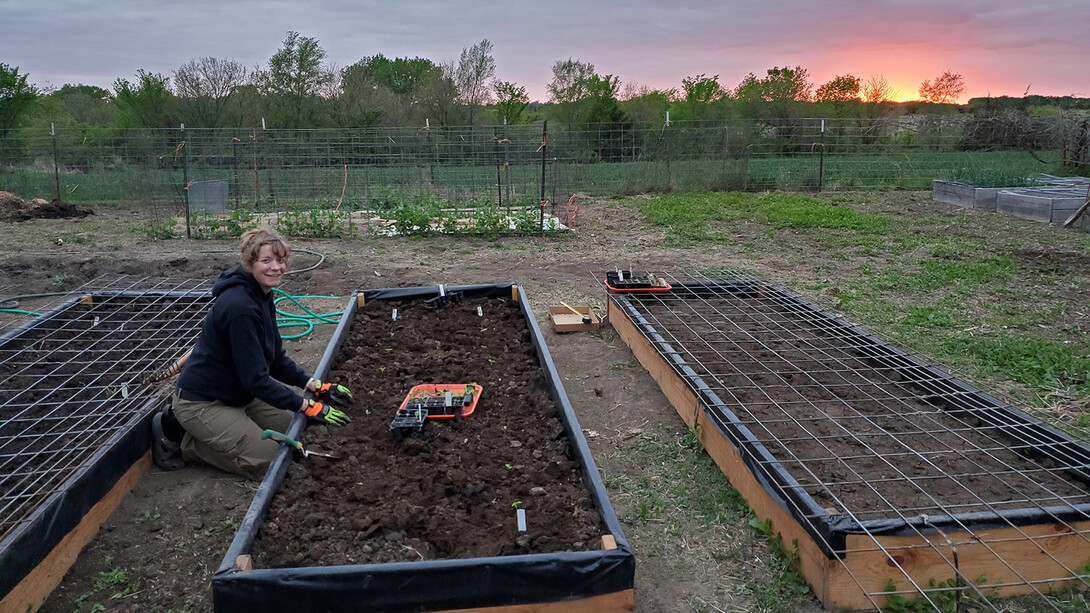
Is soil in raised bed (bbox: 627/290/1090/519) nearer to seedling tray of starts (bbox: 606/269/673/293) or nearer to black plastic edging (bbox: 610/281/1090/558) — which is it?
black plastic edging (bbox: 610/281/1090/558)

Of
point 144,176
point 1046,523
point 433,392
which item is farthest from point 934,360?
point 144,176

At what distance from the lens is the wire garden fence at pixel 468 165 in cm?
1251

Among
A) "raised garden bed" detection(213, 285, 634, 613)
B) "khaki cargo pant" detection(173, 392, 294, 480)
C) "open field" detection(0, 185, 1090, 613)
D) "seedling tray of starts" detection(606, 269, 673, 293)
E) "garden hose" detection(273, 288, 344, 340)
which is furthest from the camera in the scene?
"seedling tray of starts" detection(606, 269, 673, 293)

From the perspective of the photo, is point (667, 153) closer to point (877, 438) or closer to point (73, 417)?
point (877, 438)

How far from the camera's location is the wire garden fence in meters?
12.5

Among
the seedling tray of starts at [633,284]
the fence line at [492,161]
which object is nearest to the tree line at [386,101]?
the fence line at [492,161]

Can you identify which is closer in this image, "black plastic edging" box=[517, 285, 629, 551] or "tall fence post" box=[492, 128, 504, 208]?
"black plastic edging" box=[517, 285, 629, 551]

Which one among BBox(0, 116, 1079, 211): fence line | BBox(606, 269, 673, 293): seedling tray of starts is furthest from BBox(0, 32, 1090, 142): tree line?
BBox(606, 269, 673, 293): seedling tray of starts

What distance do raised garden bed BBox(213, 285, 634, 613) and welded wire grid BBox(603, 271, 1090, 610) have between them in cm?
87

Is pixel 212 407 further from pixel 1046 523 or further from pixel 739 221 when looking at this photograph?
pixel 739 221

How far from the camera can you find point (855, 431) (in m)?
3.68

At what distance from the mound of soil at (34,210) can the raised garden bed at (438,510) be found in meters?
11.3

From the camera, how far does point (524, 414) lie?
12.3 ft

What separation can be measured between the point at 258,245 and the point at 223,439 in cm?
97
